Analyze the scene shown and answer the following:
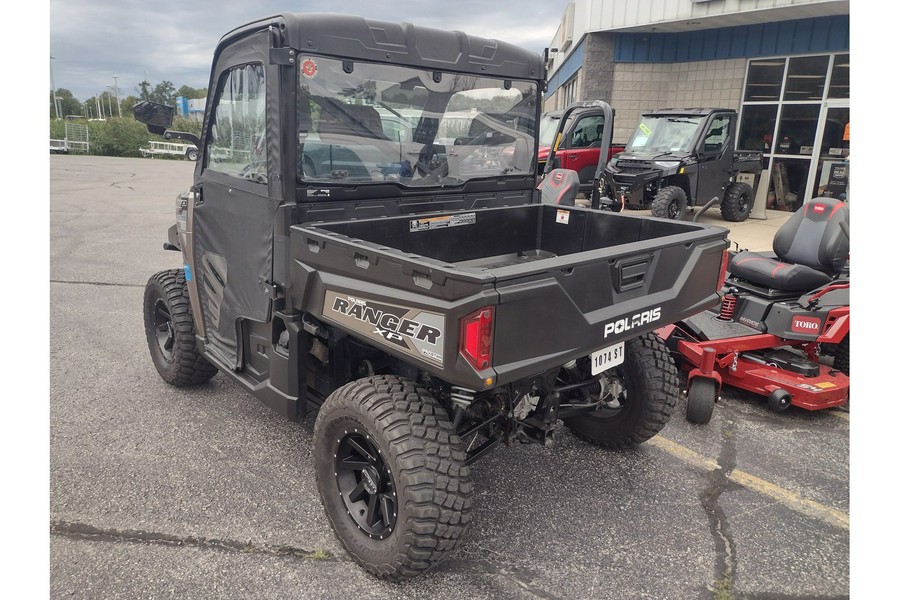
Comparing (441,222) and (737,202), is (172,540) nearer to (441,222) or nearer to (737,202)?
(441,222)

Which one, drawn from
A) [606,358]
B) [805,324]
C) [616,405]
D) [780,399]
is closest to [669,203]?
[805,324]

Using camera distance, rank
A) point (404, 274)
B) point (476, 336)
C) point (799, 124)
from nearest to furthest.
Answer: point (476, 336) → point (404, 274) → point (799, 124)

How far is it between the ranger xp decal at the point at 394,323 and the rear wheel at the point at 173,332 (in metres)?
1.83

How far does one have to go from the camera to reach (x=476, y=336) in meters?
2.19

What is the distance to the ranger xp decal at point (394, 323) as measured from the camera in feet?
7.50

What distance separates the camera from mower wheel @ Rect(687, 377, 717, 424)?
410 centimetres

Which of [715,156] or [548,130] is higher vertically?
[548,130]

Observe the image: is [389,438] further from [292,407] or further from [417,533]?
[292,407]

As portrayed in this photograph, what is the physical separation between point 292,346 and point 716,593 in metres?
2.17

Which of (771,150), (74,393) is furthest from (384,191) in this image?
(771,150)

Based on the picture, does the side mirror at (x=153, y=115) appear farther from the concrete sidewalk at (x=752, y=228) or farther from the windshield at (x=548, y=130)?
the windshield at (x=548, y=130)

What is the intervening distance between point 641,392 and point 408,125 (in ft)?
6.37

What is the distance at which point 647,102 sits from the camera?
1538cm

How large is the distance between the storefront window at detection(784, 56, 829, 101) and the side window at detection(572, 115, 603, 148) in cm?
382
